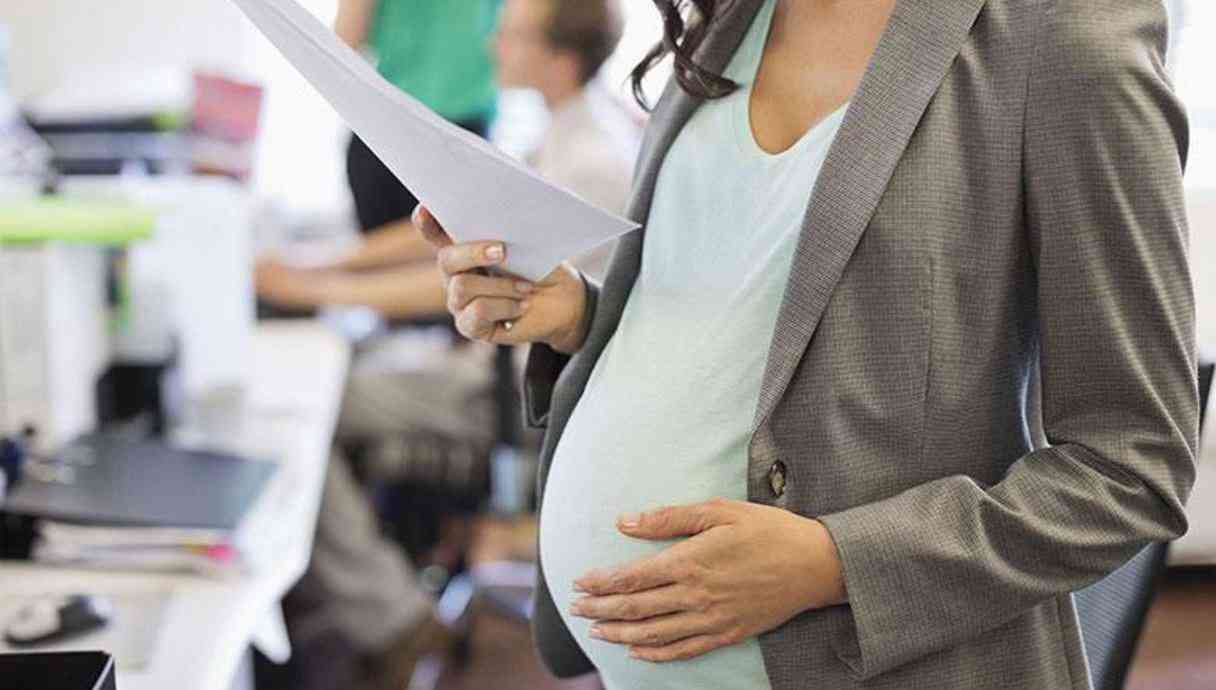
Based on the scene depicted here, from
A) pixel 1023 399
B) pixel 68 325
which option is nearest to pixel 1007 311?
pixel 1023 399

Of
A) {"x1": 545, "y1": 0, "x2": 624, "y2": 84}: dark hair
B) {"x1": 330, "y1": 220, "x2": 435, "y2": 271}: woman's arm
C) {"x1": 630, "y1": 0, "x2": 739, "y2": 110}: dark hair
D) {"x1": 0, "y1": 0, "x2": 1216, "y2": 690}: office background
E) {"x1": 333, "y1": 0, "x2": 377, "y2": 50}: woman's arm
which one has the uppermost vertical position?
{"x1": 630, "y1": 0, "x2": 739, "y2": 110}: dark hair

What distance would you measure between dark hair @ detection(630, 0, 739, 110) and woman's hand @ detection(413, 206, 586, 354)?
19cm

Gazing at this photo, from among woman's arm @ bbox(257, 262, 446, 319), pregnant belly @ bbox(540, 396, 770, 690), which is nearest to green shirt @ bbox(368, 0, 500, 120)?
woman's arm @ bbox(257, 262, 446, 319)

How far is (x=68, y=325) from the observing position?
1948 millimetres

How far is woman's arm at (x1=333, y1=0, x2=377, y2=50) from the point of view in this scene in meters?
3.04

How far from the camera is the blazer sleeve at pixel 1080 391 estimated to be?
0.81m

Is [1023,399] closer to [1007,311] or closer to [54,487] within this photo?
[1007,311]

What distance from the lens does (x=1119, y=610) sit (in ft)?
4.33

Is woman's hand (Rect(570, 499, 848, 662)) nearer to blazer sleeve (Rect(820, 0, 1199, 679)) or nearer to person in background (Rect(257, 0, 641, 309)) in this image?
blazer sleeve (Rect(820, 0, 1199, 679))

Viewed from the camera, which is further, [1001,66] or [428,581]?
[428,581]

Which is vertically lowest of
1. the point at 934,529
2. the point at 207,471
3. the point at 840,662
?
the point at 207,471

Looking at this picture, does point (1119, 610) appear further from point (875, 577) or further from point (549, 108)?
point (549, 108)

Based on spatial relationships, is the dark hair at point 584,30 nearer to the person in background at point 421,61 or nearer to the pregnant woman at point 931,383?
the person in background at point 421,61

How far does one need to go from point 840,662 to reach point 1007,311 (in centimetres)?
25
